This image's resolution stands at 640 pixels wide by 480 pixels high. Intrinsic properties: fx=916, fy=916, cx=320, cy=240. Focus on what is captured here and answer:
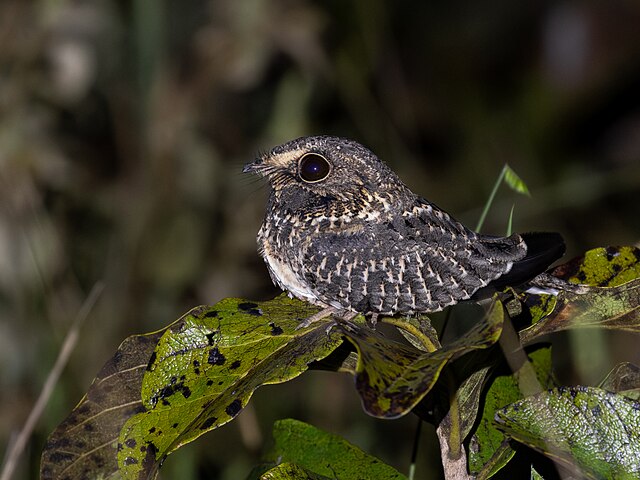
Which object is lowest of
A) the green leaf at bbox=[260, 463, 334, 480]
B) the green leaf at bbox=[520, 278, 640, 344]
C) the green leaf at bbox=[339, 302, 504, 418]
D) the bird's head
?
the green leaf at bbox=[260, 463, 334, 480]

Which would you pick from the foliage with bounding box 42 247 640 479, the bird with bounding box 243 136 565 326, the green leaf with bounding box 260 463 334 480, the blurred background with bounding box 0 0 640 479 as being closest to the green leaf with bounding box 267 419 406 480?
the foliage with bounding box 42 247 640 479

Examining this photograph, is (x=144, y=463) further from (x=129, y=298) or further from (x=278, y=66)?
(x=278, y=66)

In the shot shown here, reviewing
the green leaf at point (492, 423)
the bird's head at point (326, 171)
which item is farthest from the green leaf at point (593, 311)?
the bird's head at point (326, 171)

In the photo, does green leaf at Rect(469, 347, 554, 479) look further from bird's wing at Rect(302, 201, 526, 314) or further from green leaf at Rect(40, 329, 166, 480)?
green leaf at Rect(40, 329, 166, 480)

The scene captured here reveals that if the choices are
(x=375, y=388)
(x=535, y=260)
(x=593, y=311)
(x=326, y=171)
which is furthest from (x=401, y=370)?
(x=326, y=171)

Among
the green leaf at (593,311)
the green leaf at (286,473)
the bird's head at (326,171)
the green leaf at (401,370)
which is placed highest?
the bird's head at (326,171)

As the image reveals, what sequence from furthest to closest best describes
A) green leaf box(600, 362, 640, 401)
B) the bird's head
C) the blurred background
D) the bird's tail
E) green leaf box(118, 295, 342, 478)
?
the blurred background, the bird's head, the bird's tail, green leaf box(600, 362, 640, 401), green leaf box(118, 295, 342, 478)

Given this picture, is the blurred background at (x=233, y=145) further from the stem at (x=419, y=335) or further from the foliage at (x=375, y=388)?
the foliage at (x=375, y=388)
